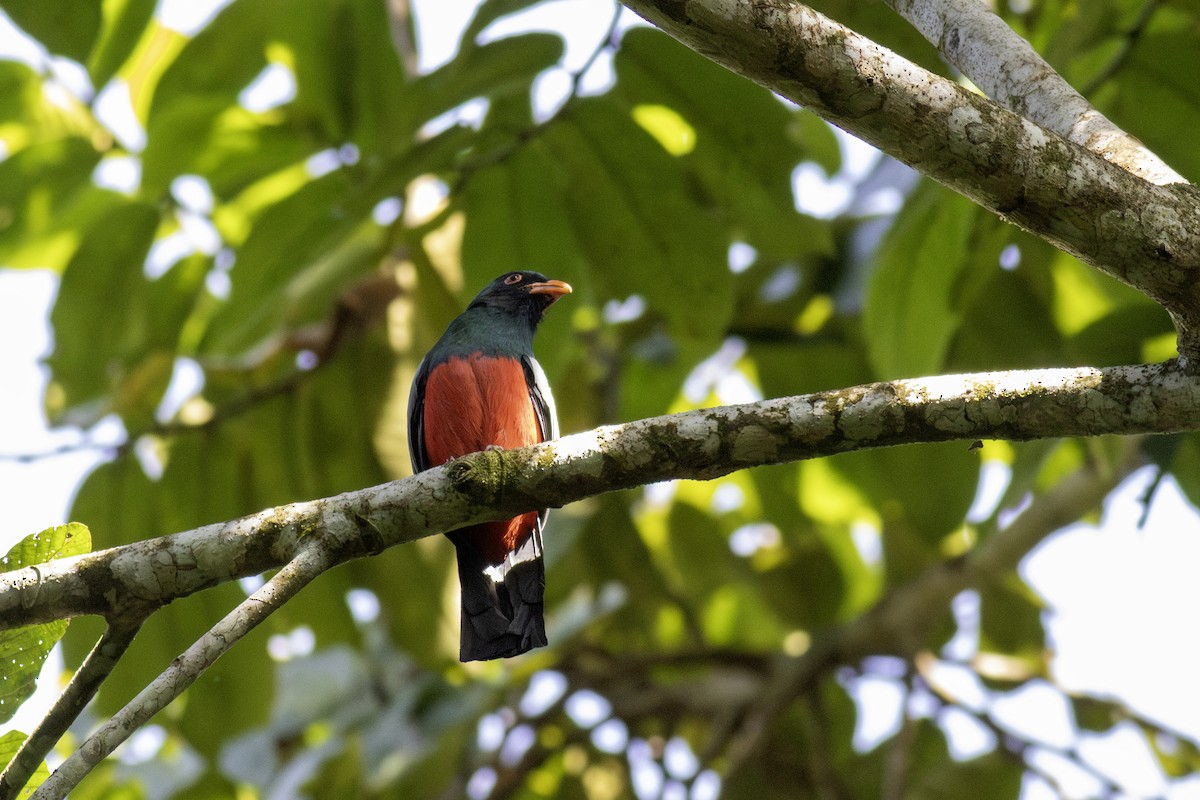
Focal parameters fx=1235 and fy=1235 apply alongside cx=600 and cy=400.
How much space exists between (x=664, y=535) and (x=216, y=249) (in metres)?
2.53

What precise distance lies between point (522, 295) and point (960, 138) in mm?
2461

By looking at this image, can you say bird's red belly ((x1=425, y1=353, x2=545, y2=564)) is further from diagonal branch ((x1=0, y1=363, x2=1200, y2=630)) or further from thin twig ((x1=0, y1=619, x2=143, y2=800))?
thin twig ((x1=0, y1=619, x2=143, y2=800))

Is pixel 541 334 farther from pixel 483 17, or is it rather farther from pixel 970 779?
pixel 970 779

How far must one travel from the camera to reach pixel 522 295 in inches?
171

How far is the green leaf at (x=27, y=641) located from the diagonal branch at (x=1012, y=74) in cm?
198

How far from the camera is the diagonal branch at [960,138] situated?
2.00 metres

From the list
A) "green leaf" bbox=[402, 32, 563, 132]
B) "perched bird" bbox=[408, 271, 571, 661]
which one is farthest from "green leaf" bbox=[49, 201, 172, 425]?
"green leaf" bbox=[402, 32, 563, 132]

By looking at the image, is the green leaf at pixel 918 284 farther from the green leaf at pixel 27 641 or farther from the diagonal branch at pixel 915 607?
the green leaf at pixel 27 641

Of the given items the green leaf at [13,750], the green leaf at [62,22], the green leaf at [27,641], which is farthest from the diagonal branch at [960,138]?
the green leaf at [62,22]

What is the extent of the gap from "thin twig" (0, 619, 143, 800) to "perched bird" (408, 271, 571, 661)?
109 cm

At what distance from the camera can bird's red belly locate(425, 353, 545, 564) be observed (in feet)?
12.7

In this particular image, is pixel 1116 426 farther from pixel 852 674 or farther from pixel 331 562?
pixel 852 674

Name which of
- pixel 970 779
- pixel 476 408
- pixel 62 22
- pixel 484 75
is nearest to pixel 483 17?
pixel 484 75

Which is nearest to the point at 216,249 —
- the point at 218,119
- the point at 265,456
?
the point at 218,119
